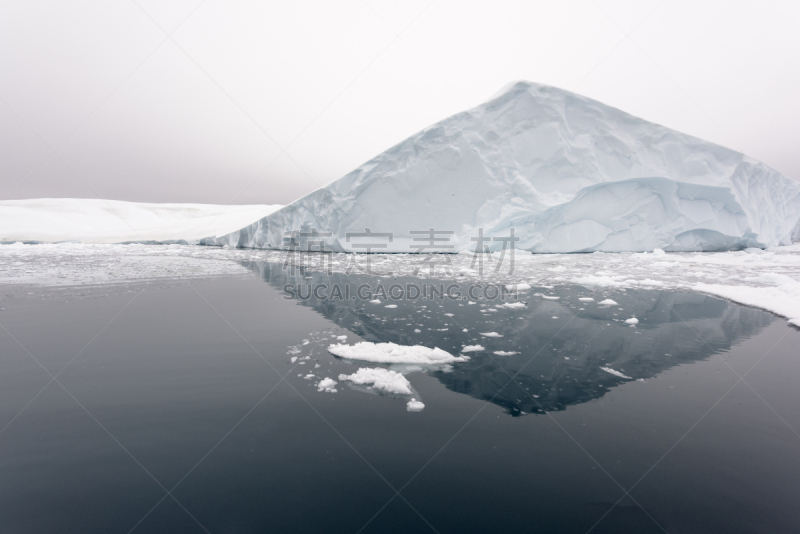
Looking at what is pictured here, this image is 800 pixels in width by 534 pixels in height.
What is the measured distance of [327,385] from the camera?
2.22 meters

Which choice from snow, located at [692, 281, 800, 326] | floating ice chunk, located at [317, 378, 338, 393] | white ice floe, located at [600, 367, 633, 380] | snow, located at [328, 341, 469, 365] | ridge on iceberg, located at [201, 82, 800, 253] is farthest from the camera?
ridge on iceberg, located at [201, 82, 800, 253]

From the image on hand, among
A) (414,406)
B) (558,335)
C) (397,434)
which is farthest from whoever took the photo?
(558,335)

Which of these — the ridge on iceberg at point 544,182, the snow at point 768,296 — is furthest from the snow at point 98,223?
the snow at point 768,296

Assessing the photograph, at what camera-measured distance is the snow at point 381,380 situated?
2.19 metres

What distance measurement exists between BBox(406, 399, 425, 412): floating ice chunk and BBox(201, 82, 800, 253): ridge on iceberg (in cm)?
952

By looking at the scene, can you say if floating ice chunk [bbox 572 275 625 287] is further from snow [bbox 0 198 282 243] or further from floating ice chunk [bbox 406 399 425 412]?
snow [bbox 0 198 282 243]

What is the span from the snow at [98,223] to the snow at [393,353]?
17.6m

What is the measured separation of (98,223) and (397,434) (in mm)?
35729

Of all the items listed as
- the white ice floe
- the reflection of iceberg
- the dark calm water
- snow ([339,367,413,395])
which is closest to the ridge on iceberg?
the reflection of iceberg

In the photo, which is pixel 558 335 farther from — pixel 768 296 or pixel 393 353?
pixel 768 296

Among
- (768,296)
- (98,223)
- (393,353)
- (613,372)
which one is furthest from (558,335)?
(98,223)

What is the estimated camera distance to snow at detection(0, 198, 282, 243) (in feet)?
65.6

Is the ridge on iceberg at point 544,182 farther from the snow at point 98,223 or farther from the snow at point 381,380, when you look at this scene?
the snow at point 98,223

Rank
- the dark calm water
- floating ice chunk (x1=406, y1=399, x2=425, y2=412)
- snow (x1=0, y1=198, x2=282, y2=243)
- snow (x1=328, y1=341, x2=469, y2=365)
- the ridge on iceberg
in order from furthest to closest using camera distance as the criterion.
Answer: snow (x1=0, y1=198, x2=282, y2=243) < the ridge on iceberg < snow (x1=328, y1=341, x2=469, y2=365) < floating ice chunk (x1=406, y1=399, x2=425, y2=412) < the dark calm water
